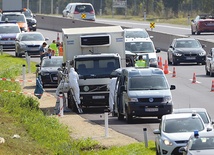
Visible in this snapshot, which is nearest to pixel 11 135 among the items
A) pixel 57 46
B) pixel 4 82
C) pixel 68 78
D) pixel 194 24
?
pixel 68 78

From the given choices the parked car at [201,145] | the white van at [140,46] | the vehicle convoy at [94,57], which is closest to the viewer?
the parked car at [201,145]

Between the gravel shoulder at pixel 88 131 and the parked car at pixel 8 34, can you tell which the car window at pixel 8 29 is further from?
the gravel shoulder at pixel 88 131

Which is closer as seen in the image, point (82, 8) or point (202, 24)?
point (202, 24)

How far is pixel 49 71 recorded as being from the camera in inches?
1547

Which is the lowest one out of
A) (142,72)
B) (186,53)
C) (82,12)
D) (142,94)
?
(186,53)

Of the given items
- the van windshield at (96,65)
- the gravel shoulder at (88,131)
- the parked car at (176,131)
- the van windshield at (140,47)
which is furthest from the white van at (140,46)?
the parked car at (176,131)

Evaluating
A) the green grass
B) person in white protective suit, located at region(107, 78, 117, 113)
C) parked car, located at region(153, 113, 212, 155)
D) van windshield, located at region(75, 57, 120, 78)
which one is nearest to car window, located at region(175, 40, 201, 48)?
the green grass

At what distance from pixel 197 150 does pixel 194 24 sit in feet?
163

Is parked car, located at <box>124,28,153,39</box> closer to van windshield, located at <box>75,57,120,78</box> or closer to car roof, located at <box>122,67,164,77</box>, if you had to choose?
van windshield, located at <box>75,57,120,78</box>

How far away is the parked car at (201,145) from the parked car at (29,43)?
3668cm

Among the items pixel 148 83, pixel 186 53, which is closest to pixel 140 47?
pixel 186 53

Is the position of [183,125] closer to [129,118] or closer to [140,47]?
[129,118]

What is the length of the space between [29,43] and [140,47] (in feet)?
35.6

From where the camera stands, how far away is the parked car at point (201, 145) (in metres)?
16.1
